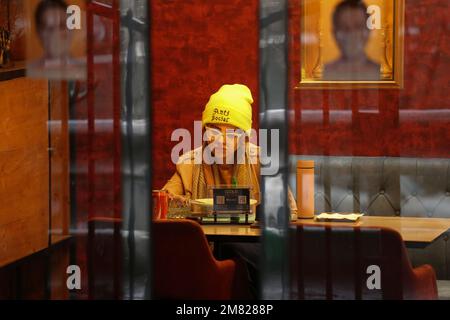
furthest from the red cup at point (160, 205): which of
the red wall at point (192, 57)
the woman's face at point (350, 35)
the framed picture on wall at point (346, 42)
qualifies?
the red wall at point (192, 57)

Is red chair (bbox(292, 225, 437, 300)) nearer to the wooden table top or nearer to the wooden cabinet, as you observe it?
the wooden table top

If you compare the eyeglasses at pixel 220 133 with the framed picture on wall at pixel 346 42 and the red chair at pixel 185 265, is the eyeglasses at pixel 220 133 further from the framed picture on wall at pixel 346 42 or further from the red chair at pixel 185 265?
the red chair at pixel 185 265

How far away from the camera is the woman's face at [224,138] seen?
4.31 m

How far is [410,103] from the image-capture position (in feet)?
15.8

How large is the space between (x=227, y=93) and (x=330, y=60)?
2.54 ft

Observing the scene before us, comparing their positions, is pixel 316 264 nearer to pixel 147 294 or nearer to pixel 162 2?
pixel 147 294

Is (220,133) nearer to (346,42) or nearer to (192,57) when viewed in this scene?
(346,42)

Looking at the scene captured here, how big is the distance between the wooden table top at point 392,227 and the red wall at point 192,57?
1.79 meters

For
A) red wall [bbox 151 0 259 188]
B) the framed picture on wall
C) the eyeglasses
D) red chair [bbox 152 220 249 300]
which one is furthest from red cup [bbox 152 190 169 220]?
red wall [bbox 151 0 259 188]

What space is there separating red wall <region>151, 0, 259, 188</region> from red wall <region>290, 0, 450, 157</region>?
84 cm

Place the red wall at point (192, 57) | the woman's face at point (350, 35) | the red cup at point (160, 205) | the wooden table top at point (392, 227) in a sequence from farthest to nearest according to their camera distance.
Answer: the red wall at point (192, 57)
the red cup at point (160, 205)
the woman's face at point (350, 35)
the wooden table top at point (392, 227)

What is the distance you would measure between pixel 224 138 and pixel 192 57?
1434 millimetres

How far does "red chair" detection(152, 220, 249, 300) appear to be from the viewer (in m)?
3.35

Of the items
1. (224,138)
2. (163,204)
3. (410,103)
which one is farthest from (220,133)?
(410,103)
